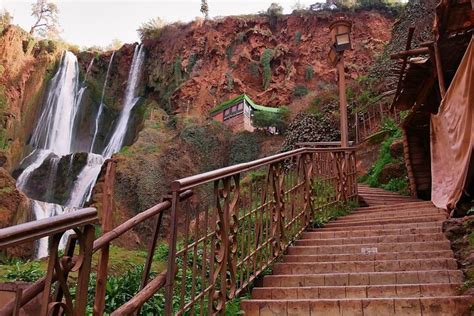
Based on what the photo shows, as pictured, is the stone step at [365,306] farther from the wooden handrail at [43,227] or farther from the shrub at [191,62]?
the shrub at [191,62]

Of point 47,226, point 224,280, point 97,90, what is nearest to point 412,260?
point 224,280

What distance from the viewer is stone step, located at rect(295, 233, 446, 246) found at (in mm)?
4516

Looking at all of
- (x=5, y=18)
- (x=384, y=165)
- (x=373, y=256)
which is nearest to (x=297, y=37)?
(x=384, y=165)

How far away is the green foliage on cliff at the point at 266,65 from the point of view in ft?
83.1

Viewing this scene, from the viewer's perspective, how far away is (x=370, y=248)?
450cm

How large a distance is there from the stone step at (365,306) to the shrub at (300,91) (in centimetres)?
2149

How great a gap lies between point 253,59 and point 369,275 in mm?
23766

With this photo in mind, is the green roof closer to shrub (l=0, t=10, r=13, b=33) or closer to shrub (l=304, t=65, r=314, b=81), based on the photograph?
shrub (l=304, t=65, r=314, b=81)

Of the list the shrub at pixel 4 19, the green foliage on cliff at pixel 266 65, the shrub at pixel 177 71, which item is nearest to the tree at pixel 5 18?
the shrub at pixel 4 19

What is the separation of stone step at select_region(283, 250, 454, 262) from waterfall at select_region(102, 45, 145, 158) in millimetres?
21597

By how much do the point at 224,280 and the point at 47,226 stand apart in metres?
1.76

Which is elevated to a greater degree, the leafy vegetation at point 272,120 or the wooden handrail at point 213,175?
the leafy vegetation at point 272,120

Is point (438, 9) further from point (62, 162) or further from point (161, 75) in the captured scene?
point (161, 75)

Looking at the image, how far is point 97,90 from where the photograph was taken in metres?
28.8
